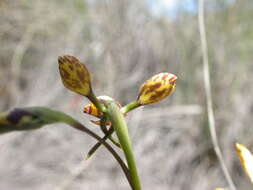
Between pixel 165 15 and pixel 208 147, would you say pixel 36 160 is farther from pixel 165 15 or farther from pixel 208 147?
pixel 165 15

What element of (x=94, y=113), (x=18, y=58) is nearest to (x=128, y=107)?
(x=94, y=113)

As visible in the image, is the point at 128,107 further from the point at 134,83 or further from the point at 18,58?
the point at 18,58

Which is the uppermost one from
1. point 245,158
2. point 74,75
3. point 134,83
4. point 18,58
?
point 74,75

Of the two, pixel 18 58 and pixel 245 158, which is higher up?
pixel 245 158

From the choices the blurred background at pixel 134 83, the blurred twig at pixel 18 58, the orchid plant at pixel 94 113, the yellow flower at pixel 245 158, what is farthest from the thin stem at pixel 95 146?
the blurred twig at pixel 18 58

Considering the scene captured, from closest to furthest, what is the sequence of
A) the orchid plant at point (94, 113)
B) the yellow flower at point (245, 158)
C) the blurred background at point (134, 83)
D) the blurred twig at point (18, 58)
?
the orchid plant at point (94, 113), the yellow flower at point (245, 158), the blurred background at point (134, 83), the blurred twig at point (18, 58)

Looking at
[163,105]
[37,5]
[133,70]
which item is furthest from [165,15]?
[37,5]

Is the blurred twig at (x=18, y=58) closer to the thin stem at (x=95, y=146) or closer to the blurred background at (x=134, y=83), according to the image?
the blurred background at (x=134, y=83)
